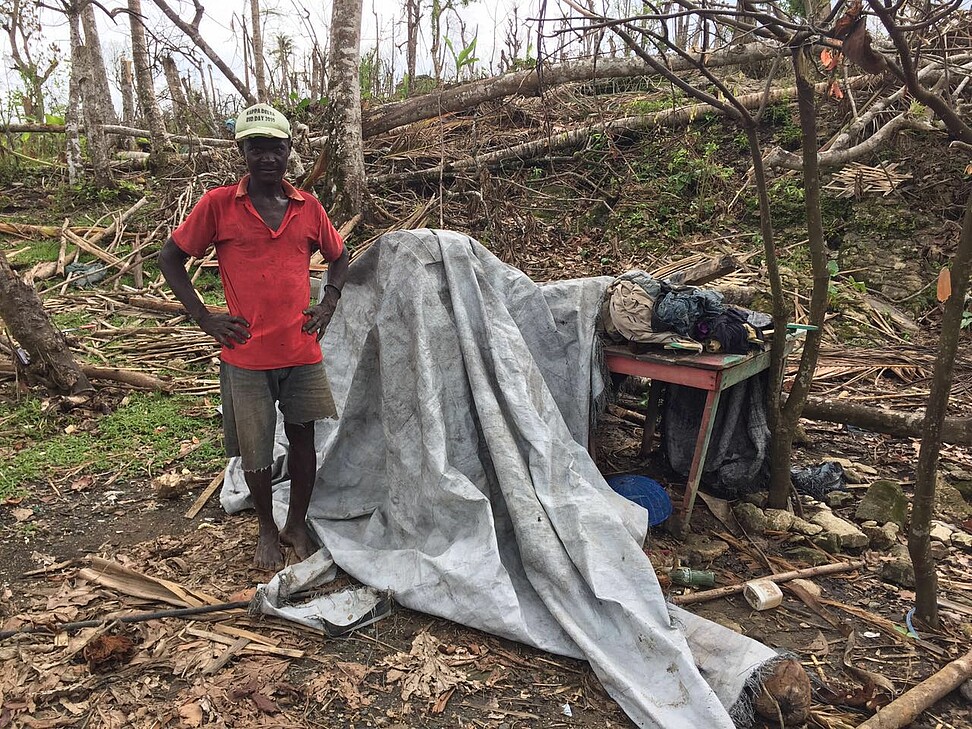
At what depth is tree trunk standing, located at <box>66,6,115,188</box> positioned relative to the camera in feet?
35.0

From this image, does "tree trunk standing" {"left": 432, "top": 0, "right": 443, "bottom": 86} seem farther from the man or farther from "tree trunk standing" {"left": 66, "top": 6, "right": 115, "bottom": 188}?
the man

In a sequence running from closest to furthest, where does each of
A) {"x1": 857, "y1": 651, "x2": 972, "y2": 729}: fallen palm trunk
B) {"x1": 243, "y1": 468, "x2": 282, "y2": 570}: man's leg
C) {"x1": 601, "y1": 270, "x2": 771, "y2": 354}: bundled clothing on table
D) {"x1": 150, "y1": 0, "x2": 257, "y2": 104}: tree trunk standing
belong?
1. {"x1": 857, "y1": 651, "x2": 972, "y2": 729}: fallen palm trunk
2. {"x1": 243, "y1": 468, "x2": 282, "y2": 570}: man's leg
3. {"x1": 601, "y1": 270, "x2": 771, "y2": 354}: bundled clothing on table
4. {"x1": 150, "y1": 0, "x2": 257, "y2": 104}: tree trunk standing

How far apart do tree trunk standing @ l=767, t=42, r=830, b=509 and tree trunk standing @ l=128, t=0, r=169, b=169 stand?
426 inches

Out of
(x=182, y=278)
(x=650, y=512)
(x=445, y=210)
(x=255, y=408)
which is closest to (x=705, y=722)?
(x=650, y=512)

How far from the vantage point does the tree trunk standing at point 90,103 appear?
10656 mm

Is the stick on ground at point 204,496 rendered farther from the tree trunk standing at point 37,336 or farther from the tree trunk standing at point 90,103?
the tree trunk standing at point 90,103

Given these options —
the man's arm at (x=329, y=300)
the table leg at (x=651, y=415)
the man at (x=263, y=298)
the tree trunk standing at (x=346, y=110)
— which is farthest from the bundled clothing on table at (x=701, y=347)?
the tree trunk standing at (x=346, y=110)

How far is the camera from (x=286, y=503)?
3748 mm

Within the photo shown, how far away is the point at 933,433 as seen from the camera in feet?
9.11

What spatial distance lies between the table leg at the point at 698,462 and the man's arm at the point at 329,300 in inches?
78.0

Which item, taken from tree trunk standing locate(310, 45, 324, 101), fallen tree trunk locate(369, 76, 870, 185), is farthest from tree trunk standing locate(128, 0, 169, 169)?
fallen tree trunk locate(369, 76, 870, 185)

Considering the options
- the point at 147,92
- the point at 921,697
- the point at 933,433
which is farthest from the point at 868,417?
the point at 147,92

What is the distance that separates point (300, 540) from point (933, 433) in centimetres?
289

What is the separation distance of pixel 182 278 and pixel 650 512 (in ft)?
8.79
